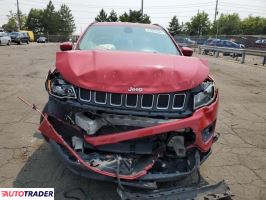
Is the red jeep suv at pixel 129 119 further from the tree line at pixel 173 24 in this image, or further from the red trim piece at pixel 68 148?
the tree line at pixel 173 24

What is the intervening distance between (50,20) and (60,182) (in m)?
107

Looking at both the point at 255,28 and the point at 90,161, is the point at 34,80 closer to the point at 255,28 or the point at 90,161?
the point at 90,161

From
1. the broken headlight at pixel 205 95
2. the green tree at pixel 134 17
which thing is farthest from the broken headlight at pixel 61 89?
the green tree at pixel 134 17

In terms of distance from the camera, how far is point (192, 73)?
353 cm

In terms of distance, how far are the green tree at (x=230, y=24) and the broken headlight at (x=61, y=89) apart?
341 feet

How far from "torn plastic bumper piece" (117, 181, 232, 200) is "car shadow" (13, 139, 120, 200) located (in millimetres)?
419

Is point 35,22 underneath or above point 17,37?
above

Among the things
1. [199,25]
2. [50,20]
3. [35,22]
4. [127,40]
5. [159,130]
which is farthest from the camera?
[35,22]

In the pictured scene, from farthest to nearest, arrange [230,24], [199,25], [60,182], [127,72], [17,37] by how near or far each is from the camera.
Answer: [230,24] < [199,25] < [17,37] < [60,182] < [127,72]

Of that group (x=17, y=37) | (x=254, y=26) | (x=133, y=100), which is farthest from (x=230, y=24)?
(x=133, y=100)

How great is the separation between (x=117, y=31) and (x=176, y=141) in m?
2.45

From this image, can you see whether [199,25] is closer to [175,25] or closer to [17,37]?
[175,25]

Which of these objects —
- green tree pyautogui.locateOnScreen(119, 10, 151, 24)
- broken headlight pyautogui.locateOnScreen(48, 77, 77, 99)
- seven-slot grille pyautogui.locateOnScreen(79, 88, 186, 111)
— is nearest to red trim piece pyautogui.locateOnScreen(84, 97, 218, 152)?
seven-slot grille pyautogui.locateOnScreen(79, 88, 186, 111)

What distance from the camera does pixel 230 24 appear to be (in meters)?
111
